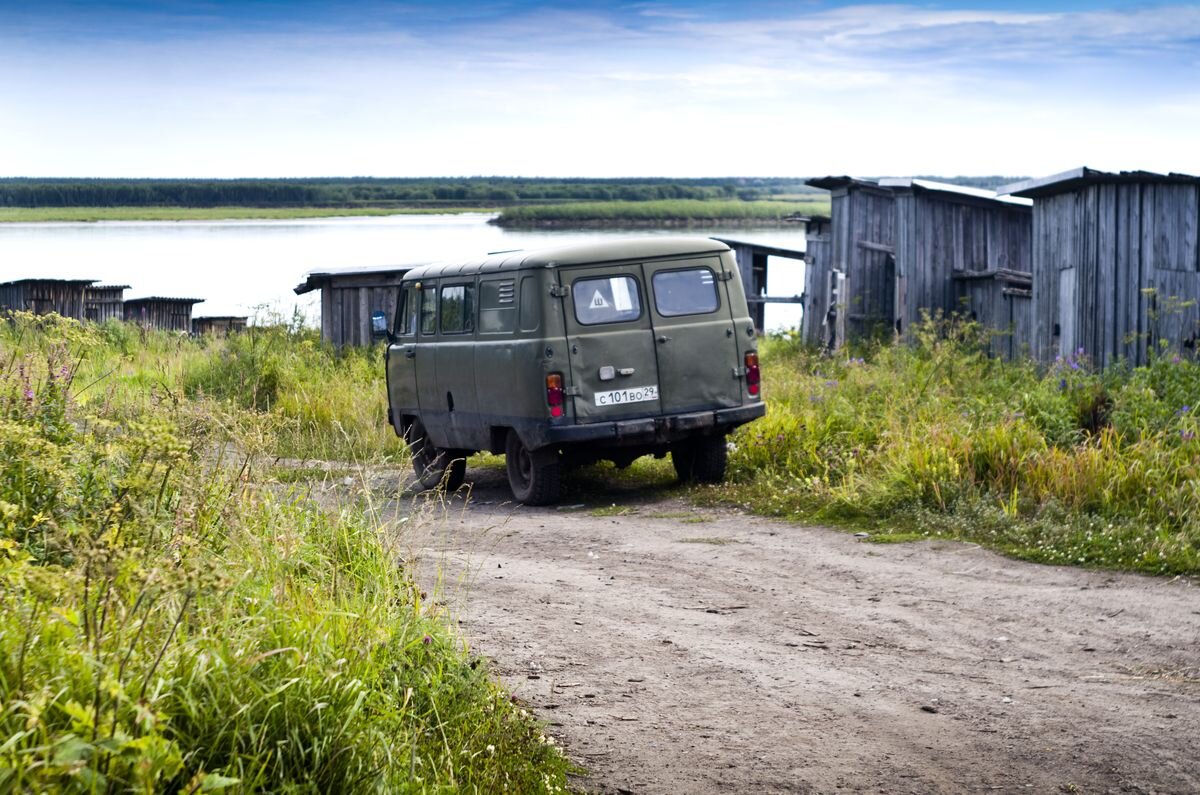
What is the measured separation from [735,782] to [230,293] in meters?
49.9

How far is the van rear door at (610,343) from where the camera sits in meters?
12.0

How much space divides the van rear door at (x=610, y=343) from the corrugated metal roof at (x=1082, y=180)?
602 centimetres

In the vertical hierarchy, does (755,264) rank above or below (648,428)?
above

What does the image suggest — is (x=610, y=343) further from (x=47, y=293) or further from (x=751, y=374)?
(x=47, y=293)

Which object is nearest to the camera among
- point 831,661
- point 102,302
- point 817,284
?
point 831,661

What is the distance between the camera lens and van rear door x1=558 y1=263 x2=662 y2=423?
1198 cm

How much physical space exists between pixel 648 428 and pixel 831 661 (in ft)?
17.4

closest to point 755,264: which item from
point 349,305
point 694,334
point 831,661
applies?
point 349,305

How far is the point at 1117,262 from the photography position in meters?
15.3

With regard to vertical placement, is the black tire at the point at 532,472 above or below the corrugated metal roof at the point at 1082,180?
below

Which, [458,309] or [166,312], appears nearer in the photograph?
[458,309]

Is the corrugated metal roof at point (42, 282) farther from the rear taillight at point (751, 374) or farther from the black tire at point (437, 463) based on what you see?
the rear taillight at point (751, 374)

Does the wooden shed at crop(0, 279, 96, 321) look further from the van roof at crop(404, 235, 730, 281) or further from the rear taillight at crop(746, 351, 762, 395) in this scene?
the rear taillight at crop(746, 351, 762, 395)

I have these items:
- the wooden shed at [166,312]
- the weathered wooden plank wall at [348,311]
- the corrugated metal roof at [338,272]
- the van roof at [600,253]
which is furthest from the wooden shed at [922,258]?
the wooden shed at [166,312]
